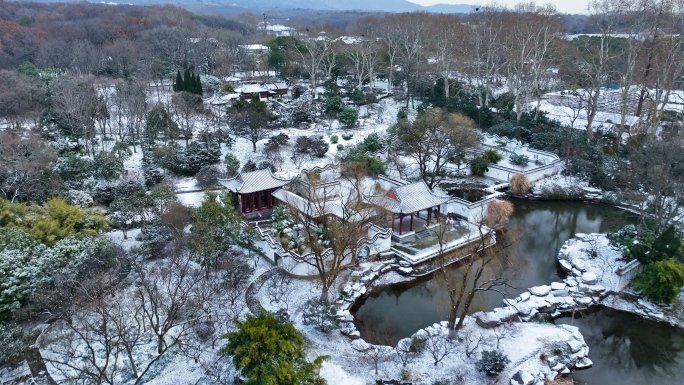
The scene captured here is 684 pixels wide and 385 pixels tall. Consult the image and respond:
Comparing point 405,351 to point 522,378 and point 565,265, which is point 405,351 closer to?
point 522,378


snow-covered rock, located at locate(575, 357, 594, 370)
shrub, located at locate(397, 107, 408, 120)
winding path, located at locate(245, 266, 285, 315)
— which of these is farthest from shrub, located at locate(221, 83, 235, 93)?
snow-covered rock, located at locate(575, 357, 594, 370)

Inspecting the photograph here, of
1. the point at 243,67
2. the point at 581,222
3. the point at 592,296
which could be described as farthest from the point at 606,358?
the point at 243,67

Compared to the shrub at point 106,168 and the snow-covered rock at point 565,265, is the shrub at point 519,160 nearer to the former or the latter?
the snow-covered rock at point 565,265

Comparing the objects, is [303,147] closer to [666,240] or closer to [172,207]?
[172,207]

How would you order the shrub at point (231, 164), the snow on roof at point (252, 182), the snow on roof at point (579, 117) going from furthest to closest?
the snow on roof at point (579, 117) < the shrub at point (231, 164) < the snow on roof at point (252, 182)

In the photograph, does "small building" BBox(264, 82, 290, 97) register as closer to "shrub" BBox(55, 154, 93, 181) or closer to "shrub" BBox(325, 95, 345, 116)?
"shrub" BBox(325, 95, 345, 116)

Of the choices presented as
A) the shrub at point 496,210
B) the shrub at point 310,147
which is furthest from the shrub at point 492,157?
the shrub at point 310,147
